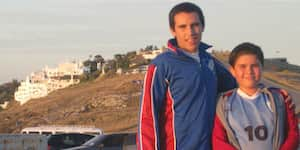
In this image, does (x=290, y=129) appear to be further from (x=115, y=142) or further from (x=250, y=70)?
(x=115, y=142)

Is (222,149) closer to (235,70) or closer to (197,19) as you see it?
(235,70)

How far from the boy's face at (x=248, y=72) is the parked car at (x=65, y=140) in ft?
69.3

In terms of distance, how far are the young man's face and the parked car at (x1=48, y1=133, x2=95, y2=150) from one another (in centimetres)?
2091

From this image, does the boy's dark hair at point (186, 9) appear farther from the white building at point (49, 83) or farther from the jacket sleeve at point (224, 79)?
the white building at point (49, 83)

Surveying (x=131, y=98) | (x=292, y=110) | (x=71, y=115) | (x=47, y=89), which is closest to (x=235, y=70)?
(x=292, y=110)

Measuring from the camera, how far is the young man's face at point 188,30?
17.5 ft

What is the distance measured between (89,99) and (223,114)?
308 ft

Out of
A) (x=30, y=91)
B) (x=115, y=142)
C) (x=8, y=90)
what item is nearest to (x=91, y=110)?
(x=115, y=142)

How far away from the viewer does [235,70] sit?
208 inches

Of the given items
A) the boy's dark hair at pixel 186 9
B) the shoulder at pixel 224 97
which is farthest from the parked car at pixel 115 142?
the shoulder at pixel 224 97

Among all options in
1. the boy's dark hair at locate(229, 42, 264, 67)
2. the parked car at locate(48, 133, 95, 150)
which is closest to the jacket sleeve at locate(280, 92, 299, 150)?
the boy's dark hair at locate(229, 42, 264, 67)

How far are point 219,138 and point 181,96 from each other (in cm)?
36

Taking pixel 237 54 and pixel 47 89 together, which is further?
pixel 47 89

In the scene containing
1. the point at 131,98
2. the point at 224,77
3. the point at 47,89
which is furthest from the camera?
the point at 47,89
